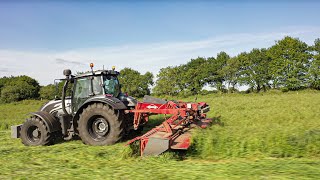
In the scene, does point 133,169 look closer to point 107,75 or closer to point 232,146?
point 232,146

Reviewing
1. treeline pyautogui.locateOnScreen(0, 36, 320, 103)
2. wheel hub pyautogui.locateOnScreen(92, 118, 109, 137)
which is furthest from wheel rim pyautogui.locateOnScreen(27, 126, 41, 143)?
treeline pyautogui.locateOnScreen(0, 36, 320, 103)

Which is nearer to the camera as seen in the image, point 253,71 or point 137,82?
point 253,71

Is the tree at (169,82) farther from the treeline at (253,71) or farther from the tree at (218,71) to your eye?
the tree at (218,71)

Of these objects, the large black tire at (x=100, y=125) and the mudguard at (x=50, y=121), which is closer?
the large black tire at (x=100, y=125)

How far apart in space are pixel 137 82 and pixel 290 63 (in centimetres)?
2907

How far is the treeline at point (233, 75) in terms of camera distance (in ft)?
151

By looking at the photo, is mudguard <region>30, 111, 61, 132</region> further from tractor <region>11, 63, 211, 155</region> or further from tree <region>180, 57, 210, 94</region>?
tree <region>180, 57, 210, 94</region>

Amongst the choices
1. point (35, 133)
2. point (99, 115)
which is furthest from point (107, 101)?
point (35, 133)

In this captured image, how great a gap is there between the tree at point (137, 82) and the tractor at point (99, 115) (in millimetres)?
49095

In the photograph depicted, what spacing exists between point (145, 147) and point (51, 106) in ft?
15.9

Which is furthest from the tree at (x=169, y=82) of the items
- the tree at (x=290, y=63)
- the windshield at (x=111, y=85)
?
the windshield at (x=111, y=85)

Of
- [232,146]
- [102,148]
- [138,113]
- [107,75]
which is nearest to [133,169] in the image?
[232,146]

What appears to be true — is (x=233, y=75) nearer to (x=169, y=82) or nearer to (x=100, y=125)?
(x=169, y=82)

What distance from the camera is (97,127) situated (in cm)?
880
